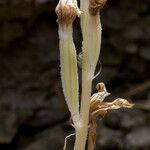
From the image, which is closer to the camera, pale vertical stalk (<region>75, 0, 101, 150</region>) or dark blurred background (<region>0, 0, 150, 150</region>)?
pale vertical stalk (<region>75, 0, 101, 150</region>)

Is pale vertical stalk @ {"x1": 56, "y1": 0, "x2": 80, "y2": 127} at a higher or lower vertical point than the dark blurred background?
higher

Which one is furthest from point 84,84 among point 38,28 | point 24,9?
point 38,28

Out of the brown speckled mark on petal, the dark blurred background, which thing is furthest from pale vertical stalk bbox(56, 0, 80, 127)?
the dark blurred background

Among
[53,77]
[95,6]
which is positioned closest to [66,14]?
[95,6]

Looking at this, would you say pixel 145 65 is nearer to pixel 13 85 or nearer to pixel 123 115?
pixel 123 115

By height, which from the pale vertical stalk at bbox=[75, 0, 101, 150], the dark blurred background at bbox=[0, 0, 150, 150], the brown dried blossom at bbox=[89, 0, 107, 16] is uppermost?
the brown dried blossom at bbox=[89, 0, 107, 16]

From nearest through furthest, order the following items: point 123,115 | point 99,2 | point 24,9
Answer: point 99,2, point 24,9, point 123,115

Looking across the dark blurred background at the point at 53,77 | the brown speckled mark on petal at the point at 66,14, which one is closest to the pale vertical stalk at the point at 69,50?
the brown speckled mark on petal at the point at 66,14

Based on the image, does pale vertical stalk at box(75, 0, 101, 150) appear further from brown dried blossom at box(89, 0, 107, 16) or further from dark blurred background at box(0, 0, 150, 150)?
dark blurred background at box(0, 0, 150, 150)

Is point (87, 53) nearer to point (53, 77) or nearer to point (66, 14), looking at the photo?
point (66, 14)

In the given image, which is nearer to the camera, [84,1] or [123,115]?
[84,1]
